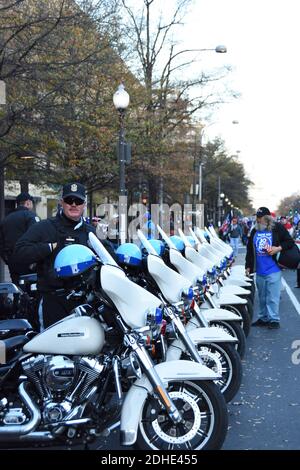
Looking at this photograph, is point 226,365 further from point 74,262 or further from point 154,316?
point 74,262

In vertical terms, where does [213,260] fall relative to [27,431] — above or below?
above

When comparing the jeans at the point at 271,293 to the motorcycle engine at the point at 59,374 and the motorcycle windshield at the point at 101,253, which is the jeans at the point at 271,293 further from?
the motorcycle engine at the point at 59,374

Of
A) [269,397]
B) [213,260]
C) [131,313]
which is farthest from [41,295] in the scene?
[213,260]

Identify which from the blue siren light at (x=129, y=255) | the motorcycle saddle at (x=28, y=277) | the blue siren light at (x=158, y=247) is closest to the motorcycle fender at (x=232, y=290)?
the blue siren light at (x=158, y=247)

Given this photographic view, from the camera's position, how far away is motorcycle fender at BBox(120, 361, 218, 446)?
3861 millimetres

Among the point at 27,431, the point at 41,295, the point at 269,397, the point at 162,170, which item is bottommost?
the point at 269,397

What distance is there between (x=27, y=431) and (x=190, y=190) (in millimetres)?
31698

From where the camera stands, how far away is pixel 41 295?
16.5 ft

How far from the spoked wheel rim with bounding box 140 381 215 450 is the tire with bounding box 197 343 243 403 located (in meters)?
1.36

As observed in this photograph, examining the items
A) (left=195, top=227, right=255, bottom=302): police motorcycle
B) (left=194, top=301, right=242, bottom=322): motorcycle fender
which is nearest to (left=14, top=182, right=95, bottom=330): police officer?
(left=194, top=301, right=242, bottom=322): motorcycle fender

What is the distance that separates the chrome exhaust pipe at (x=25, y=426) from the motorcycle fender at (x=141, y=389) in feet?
1.78

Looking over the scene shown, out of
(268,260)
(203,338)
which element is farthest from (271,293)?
(203,338)
